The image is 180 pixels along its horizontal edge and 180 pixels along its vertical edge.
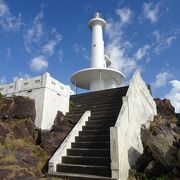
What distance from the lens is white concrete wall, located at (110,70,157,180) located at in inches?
339

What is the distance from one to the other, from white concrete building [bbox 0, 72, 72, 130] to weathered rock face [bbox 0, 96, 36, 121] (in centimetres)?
32

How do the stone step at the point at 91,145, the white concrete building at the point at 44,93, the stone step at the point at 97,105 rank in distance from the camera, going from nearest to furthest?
the stone step at the point at 91,145 < the white concrete building at the point at 44,93 < the stone step at the point at 97,105

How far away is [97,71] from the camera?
1967cm

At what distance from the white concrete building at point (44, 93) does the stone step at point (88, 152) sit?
234cm

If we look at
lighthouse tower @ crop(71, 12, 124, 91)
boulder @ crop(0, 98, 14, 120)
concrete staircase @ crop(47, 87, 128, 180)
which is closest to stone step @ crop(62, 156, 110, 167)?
concrete staircase @ crop(47, 87, 128, 180)

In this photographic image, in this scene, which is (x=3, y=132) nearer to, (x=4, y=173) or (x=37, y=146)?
(x=37, y=146)

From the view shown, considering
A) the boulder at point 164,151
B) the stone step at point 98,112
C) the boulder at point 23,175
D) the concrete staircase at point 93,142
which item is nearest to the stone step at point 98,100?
the concrete staircase at point 93,142

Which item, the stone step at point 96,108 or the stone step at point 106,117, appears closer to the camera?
the stone step at point 106,117

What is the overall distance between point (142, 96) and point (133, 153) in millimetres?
4906

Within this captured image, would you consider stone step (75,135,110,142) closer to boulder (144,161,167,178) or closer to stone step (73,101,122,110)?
boulder (144,161,167,178)

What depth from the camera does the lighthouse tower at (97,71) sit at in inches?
778

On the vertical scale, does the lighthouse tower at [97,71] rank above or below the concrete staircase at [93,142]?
above

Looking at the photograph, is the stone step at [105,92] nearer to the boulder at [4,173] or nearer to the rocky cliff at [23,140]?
the rocky cliff at [23,140]

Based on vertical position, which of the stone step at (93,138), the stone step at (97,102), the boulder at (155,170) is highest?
the stone step at (97,102)
